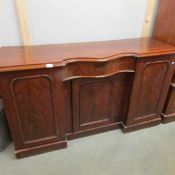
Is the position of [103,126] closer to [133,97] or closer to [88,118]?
[88,118]

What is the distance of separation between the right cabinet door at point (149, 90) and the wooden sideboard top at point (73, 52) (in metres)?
0.12

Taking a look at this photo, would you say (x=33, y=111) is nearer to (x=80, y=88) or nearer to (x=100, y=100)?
(x=80, y=88)

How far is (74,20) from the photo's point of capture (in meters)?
1.62

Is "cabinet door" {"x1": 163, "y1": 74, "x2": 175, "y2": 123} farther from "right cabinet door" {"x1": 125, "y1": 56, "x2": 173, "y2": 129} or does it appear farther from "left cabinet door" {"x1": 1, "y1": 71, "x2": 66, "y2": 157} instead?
"left cabinet door" {"x1": 1, "y1": 71, "x2": 66, "y2": 157}

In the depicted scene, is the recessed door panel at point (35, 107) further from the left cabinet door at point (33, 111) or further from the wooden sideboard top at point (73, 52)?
the wooden sideboard top at point (73, 52)

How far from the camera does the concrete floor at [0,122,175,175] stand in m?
1.52

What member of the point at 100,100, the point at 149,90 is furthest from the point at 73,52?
the point at 149,90

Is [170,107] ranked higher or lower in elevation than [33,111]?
lower

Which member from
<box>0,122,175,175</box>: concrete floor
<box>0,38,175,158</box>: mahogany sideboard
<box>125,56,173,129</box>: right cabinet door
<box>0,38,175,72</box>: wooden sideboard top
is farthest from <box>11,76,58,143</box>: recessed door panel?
<box>125,56,173,129</box>: right cabinet door

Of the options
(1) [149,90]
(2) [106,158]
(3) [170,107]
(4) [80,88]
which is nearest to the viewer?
(4) [80,88]

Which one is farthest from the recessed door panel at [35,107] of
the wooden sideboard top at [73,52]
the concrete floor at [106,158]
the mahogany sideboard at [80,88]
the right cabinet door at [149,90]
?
the right cabinet door at [149,90]

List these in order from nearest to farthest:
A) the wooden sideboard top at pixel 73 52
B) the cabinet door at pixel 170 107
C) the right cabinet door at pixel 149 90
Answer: the wooden sideboard top at pixel 73 52 < the right cabinet door at pixel 149 90 < the cabinet door at pixel 170 107

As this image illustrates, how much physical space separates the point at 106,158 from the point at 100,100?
557 mm

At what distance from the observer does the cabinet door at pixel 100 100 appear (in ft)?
5.13
